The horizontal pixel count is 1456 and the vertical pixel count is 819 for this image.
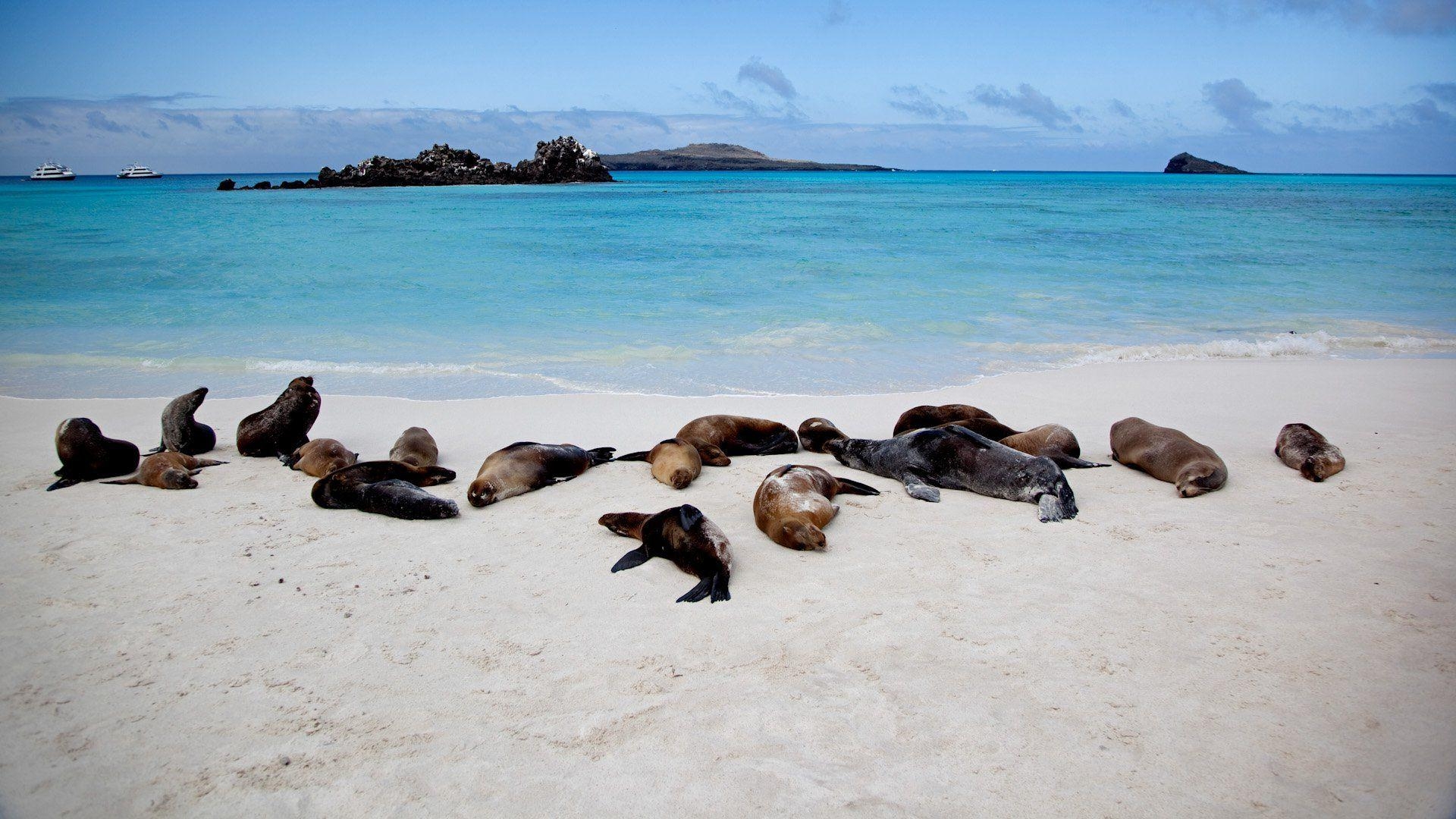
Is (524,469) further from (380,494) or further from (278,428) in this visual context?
(278,428)

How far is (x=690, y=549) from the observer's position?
4152mm

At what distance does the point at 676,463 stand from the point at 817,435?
1417 mm

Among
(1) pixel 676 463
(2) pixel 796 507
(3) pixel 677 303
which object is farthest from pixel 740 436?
(3) pixel 677 303

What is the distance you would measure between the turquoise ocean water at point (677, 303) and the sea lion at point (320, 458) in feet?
7.49

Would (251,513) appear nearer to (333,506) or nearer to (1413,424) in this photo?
(333,506)

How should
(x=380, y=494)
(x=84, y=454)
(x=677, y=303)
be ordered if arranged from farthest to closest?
(x=677, y=303) → (x=84, y=454) → (x=380, y=494)

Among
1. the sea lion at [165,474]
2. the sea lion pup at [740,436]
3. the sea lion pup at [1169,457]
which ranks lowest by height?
the sea lion at [165,474]

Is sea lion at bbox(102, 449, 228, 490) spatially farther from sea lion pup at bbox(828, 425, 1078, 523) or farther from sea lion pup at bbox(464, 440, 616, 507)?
sea lion pup at bbox(828, 425, 1078, 523)

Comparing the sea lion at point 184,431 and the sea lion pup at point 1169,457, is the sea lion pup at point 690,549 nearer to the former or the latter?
the sea lion pup at point 1169,457

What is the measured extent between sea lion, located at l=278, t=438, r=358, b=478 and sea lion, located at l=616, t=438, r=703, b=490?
2.19 m

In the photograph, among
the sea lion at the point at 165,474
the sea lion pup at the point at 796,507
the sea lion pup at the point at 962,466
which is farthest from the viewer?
the sea lion at the point at 165,474

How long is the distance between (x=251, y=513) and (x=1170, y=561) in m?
5.54

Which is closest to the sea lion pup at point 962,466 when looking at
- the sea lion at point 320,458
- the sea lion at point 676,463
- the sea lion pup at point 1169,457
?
the sea lion pup at point 1169,457

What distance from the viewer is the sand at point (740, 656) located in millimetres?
2590
